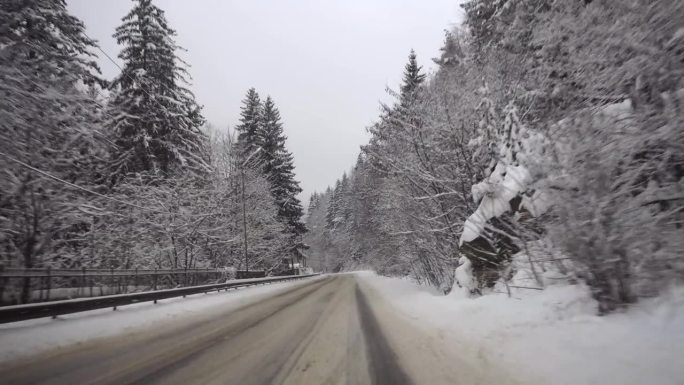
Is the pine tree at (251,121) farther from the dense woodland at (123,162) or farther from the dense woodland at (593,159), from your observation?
the dense woodland at (593,159)

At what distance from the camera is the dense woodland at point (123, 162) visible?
8.85 m

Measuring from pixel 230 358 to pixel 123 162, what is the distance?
721 inches

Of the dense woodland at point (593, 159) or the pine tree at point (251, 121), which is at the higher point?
the pine tree at point (251, 121)

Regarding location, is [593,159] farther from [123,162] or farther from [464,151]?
[123,162]

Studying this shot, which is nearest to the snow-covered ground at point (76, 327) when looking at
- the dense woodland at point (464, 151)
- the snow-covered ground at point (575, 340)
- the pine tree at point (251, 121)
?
the dense woodland at point (464, 151)

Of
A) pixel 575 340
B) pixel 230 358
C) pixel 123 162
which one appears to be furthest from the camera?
pixel 123 162

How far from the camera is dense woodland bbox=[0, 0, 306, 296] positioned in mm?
8852

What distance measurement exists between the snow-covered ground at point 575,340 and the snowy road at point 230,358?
3.93 ft

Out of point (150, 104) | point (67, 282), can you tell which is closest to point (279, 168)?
point (150, 104)

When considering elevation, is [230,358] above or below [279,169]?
below

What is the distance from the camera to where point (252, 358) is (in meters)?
4.84

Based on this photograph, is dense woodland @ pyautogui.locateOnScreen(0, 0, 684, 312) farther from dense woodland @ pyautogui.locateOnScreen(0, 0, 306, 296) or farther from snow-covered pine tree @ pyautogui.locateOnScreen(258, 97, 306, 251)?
snow-covered pine tree @ pyautogui.locateOnScreen(258, 97, 306, 251)

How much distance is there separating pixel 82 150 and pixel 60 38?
3853 millimetres

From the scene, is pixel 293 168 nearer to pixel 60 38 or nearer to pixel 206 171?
pixel 206 171
